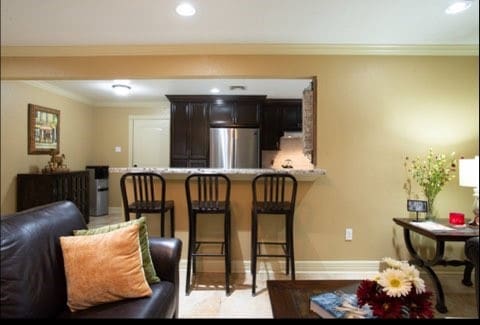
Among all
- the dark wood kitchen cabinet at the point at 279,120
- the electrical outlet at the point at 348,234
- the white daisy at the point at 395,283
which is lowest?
the electrical outlet at the point at 348,234

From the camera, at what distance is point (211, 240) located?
2.81 metres

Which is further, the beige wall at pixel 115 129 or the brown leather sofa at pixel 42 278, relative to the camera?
the beige wall at pixel 115 129

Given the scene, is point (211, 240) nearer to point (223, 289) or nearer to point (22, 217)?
point (223, 289)

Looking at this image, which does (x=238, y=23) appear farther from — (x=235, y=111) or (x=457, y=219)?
(x=235, y=111)

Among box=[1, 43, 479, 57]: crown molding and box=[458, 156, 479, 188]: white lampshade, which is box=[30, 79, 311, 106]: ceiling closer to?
box=[1, 43, 479, 57]: crown molding

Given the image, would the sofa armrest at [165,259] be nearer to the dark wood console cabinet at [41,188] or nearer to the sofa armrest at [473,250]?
the sofa armrest at [473,250]

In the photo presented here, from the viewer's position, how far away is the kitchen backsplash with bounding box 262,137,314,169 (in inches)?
207

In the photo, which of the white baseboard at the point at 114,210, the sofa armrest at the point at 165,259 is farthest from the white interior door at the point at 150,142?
the sofa armrest at the point at 165,259

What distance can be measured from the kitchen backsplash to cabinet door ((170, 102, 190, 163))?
1432 mm

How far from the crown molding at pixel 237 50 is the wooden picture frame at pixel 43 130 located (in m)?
1.11

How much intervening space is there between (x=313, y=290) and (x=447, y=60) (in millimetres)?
2658

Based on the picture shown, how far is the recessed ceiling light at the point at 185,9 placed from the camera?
2.11m

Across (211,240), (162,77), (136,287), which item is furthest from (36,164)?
(136,287)

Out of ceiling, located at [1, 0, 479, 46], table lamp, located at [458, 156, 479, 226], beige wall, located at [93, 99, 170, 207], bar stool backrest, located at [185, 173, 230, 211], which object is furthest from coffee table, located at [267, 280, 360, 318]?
beige wall, located at [93, 99, 170, 207]
